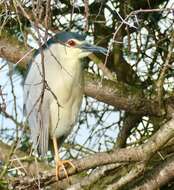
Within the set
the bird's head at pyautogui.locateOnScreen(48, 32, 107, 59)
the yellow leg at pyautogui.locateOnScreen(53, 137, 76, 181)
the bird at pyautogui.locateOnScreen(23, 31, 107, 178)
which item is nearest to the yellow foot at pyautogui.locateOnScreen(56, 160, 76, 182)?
the yellow leg at pyautogui.locateOnScreen(53, 137, 76, 181)

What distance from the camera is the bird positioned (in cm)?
210

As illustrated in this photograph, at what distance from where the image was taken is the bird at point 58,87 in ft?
6.90

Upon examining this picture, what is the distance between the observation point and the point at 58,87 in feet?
7.13

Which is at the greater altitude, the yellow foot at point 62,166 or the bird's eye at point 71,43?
the bird's eye at point 71,43

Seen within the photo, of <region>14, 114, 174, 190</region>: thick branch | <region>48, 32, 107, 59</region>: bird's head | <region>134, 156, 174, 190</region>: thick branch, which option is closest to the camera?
<region>14, 114, 174, 190</region>: thick branch

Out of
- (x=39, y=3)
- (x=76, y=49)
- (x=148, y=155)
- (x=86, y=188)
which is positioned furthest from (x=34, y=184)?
(x=76, y=49)

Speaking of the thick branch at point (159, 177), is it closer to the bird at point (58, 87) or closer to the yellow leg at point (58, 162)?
the yellow leg at point (58, 162)

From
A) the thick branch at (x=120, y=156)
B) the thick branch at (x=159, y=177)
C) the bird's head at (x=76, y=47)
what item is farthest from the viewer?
the bird's head at (x=76, y=47)

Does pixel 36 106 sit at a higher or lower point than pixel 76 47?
lower

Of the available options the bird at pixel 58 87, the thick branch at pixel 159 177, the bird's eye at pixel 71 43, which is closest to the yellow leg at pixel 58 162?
the bird at pixel 58 87

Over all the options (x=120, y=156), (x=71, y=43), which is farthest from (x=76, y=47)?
(x=120, y=156)

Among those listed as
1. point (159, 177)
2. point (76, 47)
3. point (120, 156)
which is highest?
point (76, 47)

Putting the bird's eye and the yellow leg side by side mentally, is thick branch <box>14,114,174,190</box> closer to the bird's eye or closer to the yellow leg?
the yellow leg

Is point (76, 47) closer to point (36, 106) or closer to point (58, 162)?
point (36, 106)
